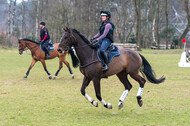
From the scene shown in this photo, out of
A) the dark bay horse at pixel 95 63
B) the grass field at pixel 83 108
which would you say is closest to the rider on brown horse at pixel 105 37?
the dark bay horse at pixel 95 63

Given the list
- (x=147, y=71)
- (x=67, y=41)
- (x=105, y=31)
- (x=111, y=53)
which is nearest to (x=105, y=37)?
(x=105, y=31)

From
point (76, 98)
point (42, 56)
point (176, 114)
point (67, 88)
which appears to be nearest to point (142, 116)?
point (176, 114)

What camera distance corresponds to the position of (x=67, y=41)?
845 cm

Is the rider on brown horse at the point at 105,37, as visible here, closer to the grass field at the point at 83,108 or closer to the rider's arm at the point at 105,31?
the rider's arm at the point at 105,31

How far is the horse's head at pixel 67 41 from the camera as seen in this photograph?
8.38 m

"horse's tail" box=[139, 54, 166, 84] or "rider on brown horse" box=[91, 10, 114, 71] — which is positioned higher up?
"rider on brown horse" box=[91, 10, 114, 71]

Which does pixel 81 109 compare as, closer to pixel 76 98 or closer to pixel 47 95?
pixel 76 98

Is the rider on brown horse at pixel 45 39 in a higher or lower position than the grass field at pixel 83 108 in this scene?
higher

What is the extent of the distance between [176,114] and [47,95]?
4.94 metres

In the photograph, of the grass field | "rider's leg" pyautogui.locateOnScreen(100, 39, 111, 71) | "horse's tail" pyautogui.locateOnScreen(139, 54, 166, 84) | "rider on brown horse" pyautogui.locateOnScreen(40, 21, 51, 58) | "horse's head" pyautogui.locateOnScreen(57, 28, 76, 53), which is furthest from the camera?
"rider on brown horse" pyautogui.locateOnScreen(40, 21, 51, 58)

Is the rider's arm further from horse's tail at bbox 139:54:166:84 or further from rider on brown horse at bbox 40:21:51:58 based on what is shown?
rider on brown horse at bbox 40:21:51:58

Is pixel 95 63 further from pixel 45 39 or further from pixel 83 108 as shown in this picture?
pixel 45 39

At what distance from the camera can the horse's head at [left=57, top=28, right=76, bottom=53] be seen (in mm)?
8383

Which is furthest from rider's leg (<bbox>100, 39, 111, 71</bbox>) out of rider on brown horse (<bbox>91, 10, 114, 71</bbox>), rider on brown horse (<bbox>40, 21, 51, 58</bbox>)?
rider on brown horse (<bbox>40, 21, 51, 58</bbox>)
